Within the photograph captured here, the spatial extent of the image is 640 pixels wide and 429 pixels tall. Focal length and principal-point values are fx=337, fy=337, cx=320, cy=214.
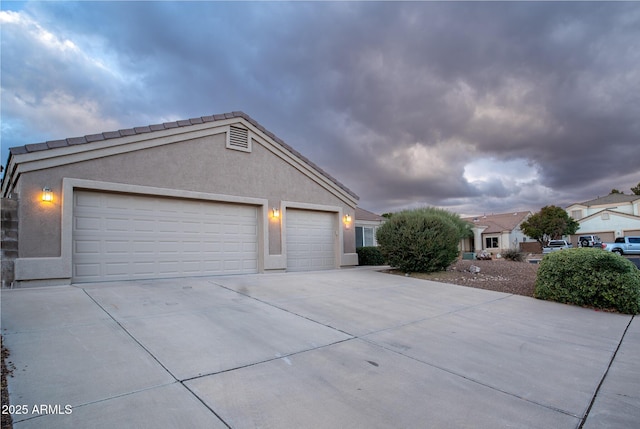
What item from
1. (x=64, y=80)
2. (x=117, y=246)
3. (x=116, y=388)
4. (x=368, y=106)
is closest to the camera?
(x=116, y=388)

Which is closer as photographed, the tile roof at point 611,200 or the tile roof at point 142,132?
the tile roof at point 142,132

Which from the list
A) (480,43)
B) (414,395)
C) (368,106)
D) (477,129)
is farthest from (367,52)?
(414,395)

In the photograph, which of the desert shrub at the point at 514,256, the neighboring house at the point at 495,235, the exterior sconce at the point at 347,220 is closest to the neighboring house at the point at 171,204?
the exterior sconce at the point at 347,220

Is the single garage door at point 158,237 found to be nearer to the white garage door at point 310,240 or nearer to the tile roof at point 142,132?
the tile roof at point 142,132

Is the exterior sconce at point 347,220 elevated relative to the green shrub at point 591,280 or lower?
elevated

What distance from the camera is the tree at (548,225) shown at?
36.4m

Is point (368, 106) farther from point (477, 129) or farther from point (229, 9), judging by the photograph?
point (229, 9)

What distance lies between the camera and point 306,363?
392 centimetres

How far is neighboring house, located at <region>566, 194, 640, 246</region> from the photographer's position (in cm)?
3916

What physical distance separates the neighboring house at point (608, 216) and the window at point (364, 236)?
36203 millimetres

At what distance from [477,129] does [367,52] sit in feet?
20.8

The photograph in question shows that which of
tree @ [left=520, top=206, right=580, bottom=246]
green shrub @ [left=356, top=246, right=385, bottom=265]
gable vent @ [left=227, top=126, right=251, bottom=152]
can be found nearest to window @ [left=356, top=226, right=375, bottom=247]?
green shrub @ [left=356, top=246, right=385, bottom=265]

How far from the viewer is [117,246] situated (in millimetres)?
8922

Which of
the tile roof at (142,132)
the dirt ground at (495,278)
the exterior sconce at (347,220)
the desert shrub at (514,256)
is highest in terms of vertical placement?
the tile roof at (142,132)
